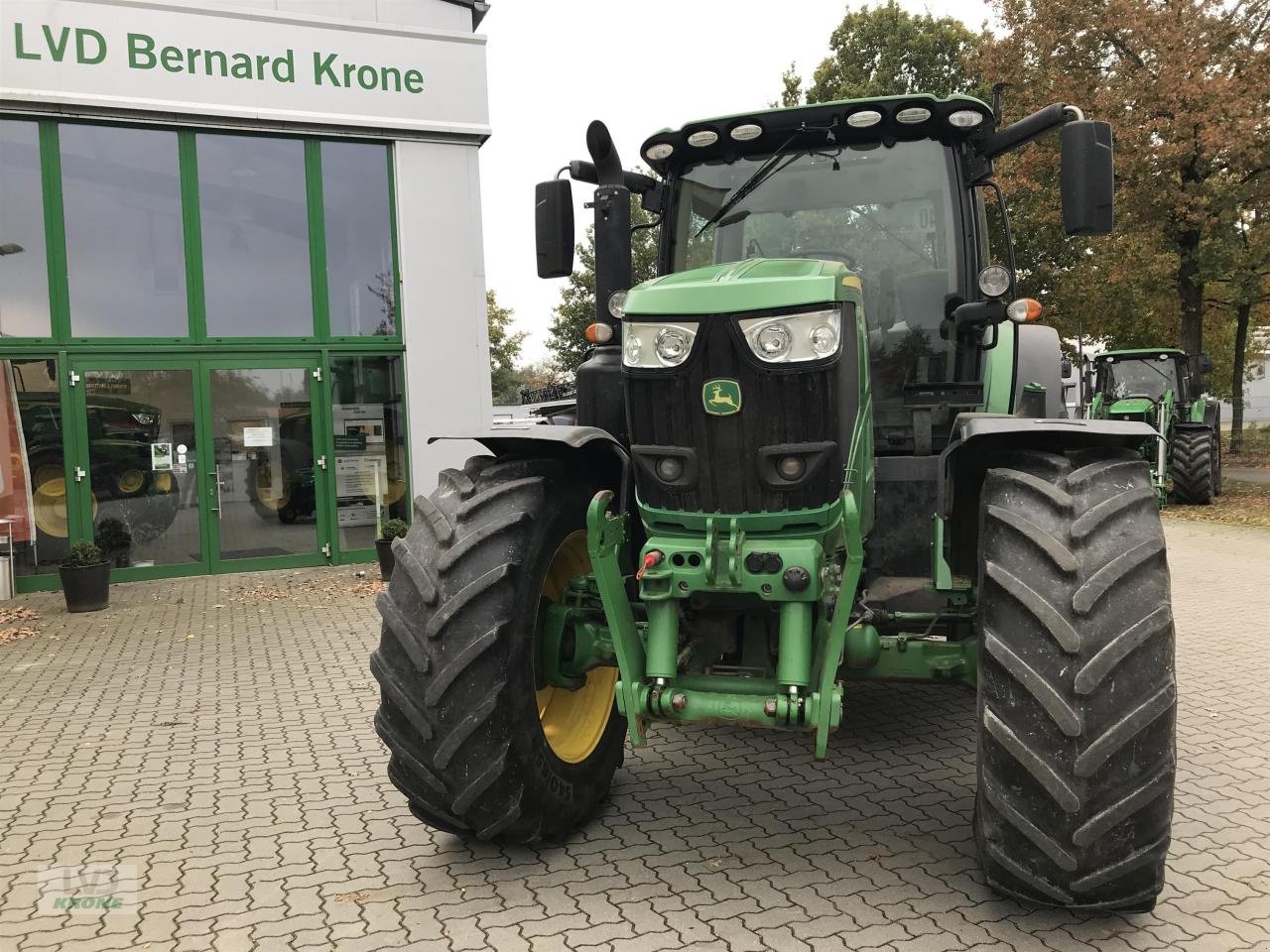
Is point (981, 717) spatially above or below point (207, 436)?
below

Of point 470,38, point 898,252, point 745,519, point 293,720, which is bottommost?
point 293,720

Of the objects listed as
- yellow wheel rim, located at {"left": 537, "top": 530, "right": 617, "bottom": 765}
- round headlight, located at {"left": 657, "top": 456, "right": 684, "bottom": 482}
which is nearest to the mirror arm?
round headlight, located at {"left": 657, "top": 456, "right": 684, "bottom": 482}

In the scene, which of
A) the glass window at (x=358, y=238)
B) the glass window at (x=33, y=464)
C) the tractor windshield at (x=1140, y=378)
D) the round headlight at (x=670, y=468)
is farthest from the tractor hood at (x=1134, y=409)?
the glass window at (x=33, y=464)

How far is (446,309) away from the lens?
12.2 m

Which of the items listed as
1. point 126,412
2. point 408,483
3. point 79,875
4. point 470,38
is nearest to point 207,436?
point 126,412

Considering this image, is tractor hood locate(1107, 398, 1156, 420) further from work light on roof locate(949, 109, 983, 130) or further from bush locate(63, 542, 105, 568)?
bush locate(63, 542, 105, 568)

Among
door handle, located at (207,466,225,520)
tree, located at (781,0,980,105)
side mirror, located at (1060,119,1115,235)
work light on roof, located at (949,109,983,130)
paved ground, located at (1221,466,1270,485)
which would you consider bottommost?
paved ground, located at (1221,466,1270,485)

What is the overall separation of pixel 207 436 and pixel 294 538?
1.48 m

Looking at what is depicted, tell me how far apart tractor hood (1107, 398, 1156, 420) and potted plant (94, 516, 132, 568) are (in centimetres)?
1389

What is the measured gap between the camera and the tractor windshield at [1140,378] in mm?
17297

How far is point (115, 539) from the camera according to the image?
10.6 meters

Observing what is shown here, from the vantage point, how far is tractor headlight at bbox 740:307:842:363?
130 inches

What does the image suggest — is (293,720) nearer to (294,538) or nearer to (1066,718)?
(1066,718)

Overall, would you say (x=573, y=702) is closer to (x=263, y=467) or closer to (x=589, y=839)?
(x=589, y=839)
